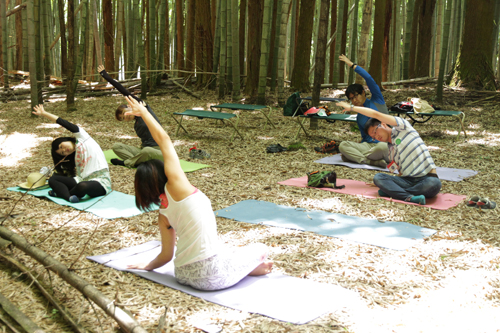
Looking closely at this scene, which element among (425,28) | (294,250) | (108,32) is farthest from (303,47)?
(294,250)

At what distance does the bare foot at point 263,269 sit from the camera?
2.68m

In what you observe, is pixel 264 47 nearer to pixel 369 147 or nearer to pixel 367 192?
pixel 369 147

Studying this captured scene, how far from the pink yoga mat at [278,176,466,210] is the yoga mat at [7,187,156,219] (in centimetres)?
175

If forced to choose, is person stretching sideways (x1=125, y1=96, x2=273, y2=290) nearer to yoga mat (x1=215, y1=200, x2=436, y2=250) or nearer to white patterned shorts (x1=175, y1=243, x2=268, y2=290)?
white patterned shorts (x1=175, y1=243, x2=268, y2=290)

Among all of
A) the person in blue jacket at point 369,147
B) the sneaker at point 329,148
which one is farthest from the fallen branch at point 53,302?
the sneaker at point 329,148

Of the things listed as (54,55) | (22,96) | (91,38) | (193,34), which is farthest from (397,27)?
(54,55)

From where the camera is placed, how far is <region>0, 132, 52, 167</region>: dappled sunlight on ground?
6121mm

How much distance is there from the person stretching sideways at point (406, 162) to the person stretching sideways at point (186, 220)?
93.6 inches

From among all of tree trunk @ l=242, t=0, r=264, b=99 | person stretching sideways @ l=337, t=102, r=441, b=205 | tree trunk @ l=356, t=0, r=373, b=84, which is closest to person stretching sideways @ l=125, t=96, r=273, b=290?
person stretching sideways @ l=337, t=102, r=441, b=205

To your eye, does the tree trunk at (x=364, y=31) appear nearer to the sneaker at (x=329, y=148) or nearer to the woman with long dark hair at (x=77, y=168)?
the sneaker at (x=329, y=148)

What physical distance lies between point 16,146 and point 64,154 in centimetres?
282

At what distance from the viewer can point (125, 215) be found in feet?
13.1

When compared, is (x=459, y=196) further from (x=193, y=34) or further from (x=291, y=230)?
(x=193, y=34)

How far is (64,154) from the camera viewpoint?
4535 millimetres
